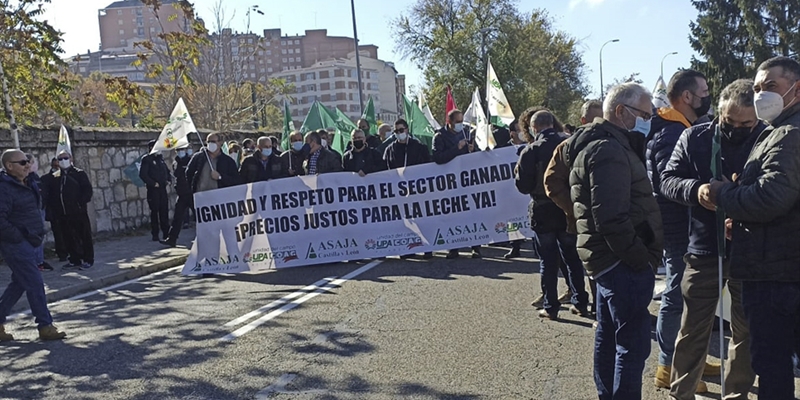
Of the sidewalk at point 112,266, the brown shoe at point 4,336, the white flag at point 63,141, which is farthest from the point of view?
the white flag at point 63,141

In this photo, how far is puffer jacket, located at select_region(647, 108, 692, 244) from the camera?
4836mm

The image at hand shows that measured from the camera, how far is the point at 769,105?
364 cm

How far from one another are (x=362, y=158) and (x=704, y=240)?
795 cm

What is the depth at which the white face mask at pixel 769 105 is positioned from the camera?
3629mm

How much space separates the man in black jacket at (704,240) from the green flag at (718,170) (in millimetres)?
132

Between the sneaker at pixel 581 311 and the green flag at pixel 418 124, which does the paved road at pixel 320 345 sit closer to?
the sneaker at pixel 581 311

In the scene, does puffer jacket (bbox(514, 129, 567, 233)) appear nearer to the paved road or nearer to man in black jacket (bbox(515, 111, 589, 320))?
man in black jacket (bbox(515, 111, 589, 320))

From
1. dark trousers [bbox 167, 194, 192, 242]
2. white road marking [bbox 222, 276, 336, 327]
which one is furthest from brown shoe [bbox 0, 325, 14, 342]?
dark trousers [bbox 167, 194, 192, 242]

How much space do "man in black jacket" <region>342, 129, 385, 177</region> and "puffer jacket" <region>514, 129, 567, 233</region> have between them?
16.8 ft

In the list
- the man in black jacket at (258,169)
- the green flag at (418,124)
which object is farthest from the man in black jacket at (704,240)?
the green flag at (418,124)

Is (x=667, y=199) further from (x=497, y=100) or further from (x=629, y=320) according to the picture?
(x=497, y=100)

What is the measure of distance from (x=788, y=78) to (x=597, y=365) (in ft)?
5.83

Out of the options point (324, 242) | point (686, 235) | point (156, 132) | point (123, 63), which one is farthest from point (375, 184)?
point (123, 63)

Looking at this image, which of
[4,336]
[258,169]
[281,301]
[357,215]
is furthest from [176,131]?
[4,336]
